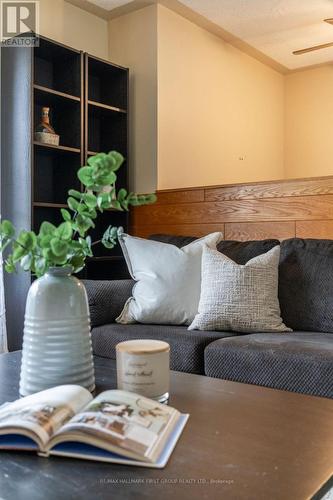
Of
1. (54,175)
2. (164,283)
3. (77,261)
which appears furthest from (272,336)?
(54,175)

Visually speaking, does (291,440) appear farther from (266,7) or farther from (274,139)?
(274,139)

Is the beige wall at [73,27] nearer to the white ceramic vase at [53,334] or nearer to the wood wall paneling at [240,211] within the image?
the wood wall paneling at [240,211]

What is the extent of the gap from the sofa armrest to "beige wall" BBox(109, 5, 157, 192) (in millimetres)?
1287

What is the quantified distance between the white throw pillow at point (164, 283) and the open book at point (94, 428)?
123 cm

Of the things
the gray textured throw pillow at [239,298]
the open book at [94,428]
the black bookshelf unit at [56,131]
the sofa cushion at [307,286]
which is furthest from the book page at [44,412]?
the black bookshelf unit at [56,131]

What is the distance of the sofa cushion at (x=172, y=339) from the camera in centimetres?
184

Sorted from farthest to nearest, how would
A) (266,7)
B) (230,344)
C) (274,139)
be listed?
(274,139), (266,7), (230,344)

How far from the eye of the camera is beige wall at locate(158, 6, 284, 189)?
11.4ft

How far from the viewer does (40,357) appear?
41.5 inches

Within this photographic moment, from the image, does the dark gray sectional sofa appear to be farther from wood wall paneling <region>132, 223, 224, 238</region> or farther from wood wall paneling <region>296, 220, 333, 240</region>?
wood wall paneling <region>132, 223, 224, 238</region>

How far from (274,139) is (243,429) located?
4.23m

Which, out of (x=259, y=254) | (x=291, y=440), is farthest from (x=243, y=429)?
(x=259, y=254)

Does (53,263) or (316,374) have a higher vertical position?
(53,263)

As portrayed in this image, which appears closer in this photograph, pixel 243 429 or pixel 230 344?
pixel 243 429
